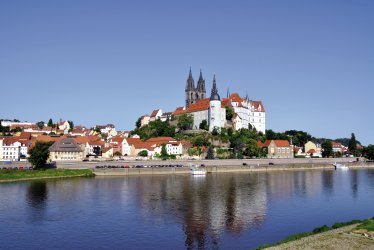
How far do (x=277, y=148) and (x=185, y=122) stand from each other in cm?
2446

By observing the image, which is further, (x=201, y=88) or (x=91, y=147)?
(x=201, y=88)

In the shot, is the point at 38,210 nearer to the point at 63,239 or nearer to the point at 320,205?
the point at 63,239

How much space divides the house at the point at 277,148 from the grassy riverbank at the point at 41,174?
5241 cm

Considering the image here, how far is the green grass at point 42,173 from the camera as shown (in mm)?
62537

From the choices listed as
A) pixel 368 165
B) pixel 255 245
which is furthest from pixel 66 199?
pixel 368 165

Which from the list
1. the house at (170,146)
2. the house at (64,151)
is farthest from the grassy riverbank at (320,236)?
the house at (170,146)

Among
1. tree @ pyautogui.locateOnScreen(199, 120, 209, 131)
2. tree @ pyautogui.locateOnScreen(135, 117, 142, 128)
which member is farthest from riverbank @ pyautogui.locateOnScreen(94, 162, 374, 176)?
tree @ pyautogui.locateOnScreen(135, 117, 142, 128)

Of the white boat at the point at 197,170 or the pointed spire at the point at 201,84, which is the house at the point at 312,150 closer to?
the pointed spire at the point at 201,84

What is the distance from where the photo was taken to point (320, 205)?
4400 centimetres

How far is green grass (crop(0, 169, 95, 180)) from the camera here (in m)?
62.5

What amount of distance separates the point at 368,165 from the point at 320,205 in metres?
75.3

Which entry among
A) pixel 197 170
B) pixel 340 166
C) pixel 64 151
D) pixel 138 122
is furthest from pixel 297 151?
pixel 64 151

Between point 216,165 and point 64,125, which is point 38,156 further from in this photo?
point 64,125

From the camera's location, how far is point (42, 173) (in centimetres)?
6575
